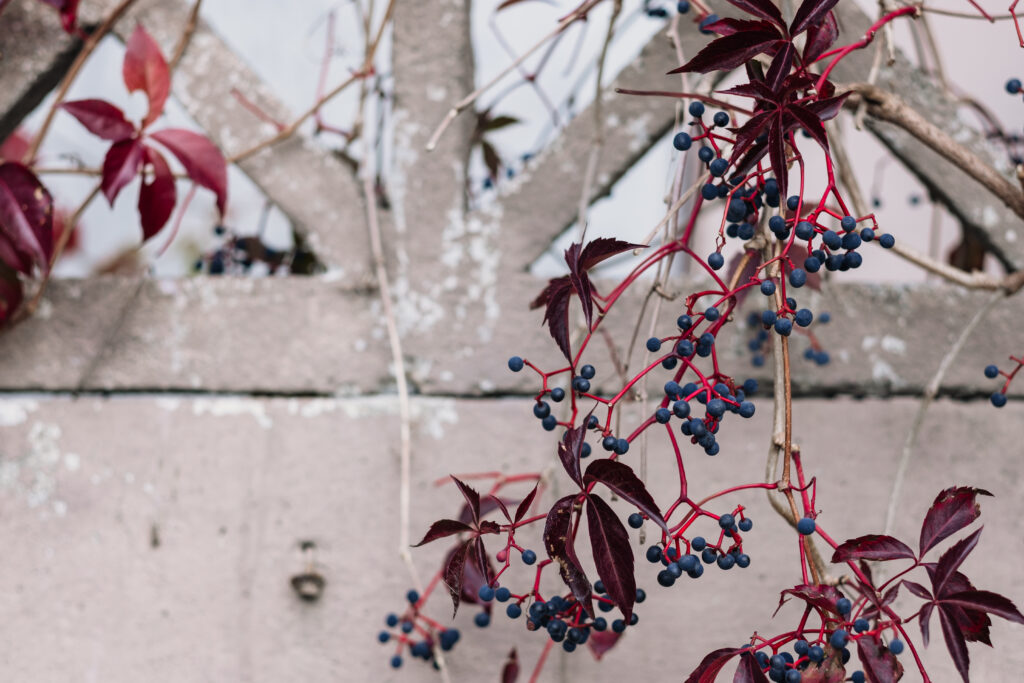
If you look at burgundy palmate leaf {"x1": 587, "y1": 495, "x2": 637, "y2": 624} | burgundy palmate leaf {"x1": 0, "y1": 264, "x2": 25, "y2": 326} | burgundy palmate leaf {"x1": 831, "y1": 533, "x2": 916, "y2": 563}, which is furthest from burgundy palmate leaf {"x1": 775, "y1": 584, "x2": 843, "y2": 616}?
burgundy palmate leaf {"x1": 0, "y1": 264, "x2": 25, "y2": 326}

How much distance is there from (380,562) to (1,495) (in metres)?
0.58

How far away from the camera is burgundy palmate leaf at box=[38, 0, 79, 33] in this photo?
1.24 metres

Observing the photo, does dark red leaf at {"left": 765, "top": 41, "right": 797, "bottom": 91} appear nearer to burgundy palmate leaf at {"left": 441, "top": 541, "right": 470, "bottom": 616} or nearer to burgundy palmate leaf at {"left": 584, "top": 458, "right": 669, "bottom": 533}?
burgundy palmate leaf at {"left": 584, "top": 458, "right": 669, "bottom": 533}

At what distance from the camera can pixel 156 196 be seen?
1.19 meters

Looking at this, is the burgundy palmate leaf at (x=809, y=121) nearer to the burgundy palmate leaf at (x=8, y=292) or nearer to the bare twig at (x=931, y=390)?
the bare twig at (x=931, y=390)

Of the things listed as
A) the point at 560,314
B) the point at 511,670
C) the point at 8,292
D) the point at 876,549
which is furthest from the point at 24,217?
the point at 876,549

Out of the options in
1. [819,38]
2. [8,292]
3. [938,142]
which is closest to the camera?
[819,38]

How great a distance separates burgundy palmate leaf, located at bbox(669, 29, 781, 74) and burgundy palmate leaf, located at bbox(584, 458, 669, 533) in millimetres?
367

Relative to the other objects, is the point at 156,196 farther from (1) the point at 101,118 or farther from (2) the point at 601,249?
(2) the point at 601,249

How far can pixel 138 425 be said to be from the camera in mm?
1280

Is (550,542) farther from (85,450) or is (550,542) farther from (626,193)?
(626,193)

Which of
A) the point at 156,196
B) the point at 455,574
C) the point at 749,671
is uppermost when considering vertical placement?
the point at 156,196

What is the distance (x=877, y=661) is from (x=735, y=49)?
1.89 ft

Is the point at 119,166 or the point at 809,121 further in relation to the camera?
the point at 119,166
